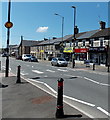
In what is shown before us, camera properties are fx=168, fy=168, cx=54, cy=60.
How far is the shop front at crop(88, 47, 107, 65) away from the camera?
105 feet

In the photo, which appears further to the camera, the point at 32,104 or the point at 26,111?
the point at 32,104

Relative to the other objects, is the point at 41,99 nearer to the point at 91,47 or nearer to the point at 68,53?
the point at 91,47

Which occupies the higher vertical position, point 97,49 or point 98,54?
point 97,49

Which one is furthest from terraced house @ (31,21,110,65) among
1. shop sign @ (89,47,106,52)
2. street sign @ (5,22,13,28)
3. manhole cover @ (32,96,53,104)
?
manhole cover @ (32,96,53,104)

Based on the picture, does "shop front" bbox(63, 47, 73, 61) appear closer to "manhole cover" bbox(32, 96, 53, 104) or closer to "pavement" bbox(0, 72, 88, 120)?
"manhole cover" bbox(32, 96, 53, 104)

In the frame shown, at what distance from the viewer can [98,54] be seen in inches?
1323

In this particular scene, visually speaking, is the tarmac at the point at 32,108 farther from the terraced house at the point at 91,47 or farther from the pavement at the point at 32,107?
the terraced house at the point at 91,47

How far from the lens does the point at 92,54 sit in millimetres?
35250

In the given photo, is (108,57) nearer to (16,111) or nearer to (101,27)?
(101,27)

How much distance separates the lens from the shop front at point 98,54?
32.0 metres

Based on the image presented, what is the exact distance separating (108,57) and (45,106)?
1088 inches

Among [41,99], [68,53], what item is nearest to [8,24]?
[41,99]

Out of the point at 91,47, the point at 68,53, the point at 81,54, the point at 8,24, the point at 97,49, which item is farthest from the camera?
the point at 68,53

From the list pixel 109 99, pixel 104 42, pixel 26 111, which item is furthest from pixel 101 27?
pixel 26 111
